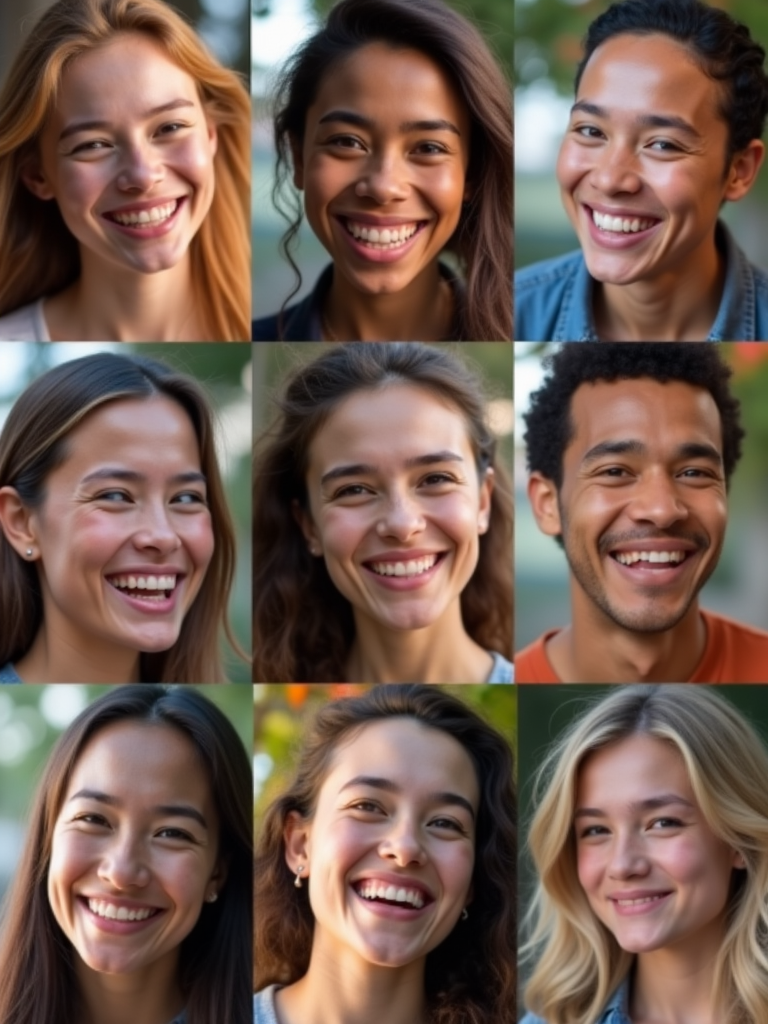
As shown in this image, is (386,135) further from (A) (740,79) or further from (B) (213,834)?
A: (B) (213,834)

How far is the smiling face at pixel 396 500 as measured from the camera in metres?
3.19

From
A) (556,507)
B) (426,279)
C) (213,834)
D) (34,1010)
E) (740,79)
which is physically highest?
(740,79)

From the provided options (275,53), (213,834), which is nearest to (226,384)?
(275,53)

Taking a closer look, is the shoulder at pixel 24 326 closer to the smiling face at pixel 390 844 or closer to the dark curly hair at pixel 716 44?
the smiling face at pixel 390 844

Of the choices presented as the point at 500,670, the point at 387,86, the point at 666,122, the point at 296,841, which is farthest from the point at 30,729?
the point at 666,122

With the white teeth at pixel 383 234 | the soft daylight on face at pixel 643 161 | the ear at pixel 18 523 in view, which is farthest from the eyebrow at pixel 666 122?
the ear at pixel 18 523

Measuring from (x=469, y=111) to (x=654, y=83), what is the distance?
32cm

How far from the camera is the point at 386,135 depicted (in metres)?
3.17

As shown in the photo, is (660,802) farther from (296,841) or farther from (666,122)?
(666,122)

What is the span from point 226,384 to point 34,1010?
113cm

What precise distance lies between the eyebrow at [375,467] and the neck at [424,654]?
9.8 inches

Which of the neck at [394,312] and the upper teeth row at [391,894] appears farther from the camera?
the neck at [394,312]

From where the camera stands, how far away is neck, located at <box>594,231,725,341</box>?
3250mm

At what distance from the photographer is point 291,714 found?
3256mm
